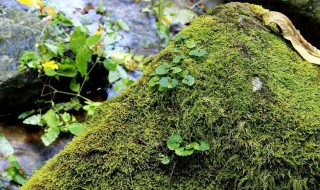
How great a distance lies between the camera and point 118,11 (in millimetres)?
4895

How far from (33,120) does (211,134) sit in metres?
1.95

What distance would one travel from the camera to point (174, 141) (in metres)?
1.68

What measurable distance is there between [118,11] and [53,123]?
2376 mm

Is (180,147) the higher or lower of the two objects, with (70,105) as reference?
higher

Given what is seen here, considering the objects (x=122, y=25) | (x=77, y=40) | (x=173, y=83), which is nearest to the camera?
(x=173, y=83)

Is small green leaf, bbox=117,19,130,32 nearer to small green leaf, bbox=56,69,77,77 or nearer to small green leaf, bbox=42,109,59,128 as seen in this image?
small green leaf, bbox=56,69,77,77

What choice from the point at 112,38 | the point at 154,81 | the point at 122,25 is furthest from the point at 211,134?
the point at 122,25

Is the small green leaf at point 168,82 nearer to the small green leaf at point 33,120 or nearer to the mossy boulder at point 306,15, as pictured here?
the small green leaf at point 33,120

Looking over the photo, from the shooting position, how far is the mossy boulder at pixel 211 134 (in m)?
1.62

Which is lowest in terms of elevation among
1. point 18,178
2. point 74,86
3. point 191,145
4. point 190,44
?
point 18,178

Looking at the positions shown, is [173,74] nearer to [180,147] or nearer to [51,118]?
[180,147]

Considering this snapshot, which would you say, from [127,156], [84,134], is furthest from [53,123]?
[127,156]

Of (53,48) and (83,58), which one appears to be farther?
(53,48)

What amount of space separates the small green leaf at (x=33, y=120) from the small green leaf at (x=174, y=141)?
179 cm
